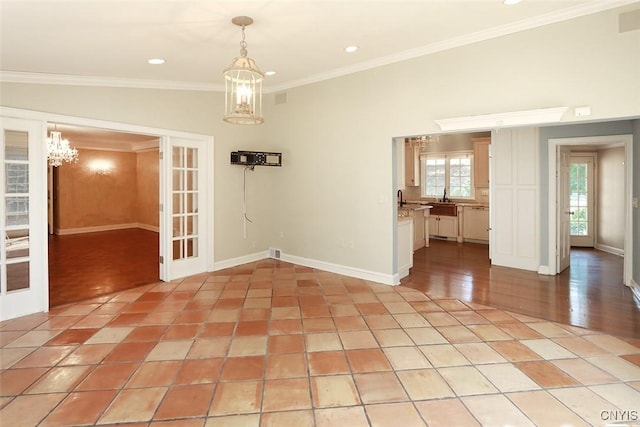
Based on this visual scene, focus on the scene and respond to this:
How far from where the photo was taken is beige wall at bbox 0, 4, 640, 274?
11.0 feet

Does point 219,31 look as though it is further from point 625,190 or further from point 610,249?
point 610,249

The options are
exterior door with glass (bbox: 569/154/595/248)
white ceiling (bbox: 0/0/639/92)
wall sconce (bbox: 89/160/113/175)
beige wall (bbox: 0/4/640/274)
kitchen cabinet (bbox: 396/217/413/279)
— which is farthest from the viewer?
wall sconce (bbox: 89/160/113/175)

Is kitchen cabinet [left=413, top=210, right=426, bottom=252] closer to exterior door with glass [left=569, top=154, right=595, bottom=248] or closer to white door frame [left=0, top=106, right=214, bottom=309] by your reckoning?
exterior door with glass [left=569, top=154, right=595, bottom=248]

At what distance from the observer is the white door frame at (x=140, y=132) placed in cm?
386

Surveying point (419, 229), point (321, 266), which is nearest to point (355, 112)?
point (321, 266)

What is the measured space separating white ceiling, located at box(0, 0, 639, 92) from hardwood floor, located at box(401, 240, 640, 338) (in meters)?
2.97

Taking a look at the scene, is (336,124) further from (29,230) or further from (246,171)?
(29,230)

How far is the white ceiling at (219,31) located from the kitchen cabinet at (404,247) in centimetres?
232

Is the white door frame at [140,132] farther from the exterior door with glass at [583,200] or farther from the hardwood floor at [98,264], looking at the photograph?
the exterior door with glass at [583,200]

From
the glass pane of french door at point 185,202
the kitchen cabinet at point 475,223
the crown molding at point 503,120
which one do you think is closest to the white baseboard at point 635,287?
the crown molding at point 503,120

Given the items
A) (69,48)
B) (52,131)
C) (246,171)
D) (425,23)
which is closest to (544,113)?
(425,23)

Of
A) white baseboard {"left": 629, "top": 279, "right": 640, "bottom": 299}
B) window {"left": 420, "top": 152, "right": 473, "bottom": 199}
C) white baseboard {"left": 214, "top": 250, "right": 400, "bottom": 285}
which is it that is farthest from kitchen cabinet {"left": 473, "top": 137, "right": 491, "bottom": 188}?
white baseboard {"left": 214, "top": 250, "right": 400, "bottom": 285}

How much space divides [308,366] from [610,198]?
7818 mm

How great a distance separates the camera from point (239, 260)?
6012 millimetres
